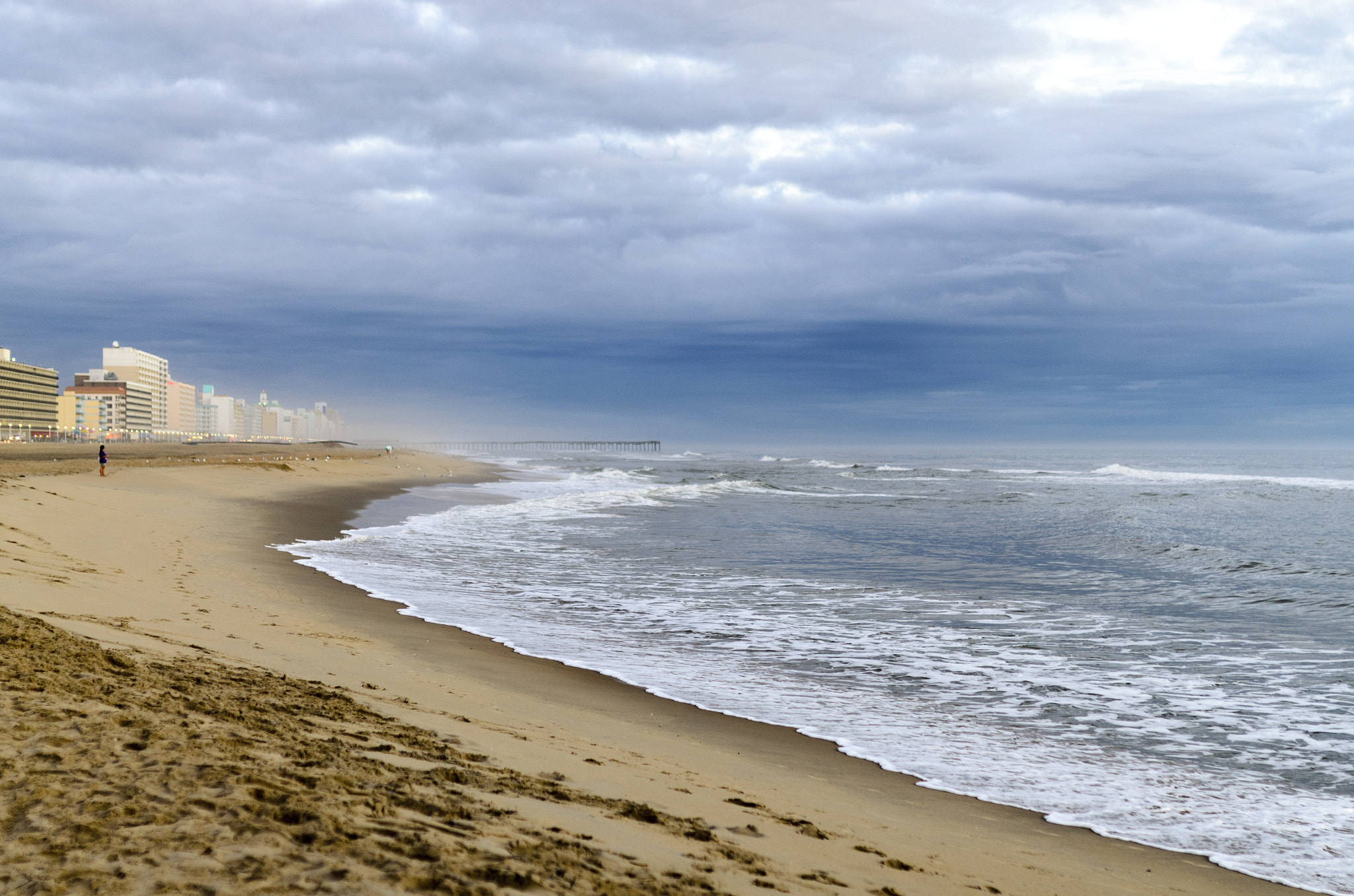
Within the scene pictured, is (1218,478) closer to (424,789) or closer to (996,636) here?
(996,636)

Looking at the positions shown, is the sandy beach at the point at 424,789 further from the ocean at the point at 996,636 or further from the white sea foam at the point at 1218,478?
the white sea foam at the point at 1218,478

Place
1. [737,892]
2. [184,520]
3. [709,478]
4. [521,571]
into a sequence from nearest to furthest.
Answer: [737,892]
[521,571]
[184,520]
[709,478]

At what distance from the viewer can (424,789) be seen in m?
4.11

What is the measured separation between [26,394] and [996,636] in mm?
210379

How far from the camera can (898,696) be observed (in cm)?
797

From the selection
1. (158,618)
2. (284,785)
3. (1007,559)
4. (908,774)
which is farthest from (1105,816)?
(1007,559)

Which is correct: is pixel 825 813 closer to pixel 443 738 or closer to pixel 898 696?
pixel 443 738

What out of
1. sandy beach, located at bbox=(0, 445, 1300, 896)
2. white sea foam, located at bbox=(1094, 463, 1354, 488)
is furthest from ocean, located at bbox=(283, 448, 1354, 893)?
white sea foam, located at bbox=(1094, 463, 1354, 488)

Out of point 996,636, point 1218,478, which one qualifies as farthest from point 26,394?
point 996,636

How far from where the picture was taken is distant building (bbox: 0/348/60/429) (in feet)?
532

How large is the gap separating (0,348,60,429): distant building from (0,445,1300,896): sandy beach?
198 metres

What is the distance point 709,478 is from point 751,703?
51.6 meters

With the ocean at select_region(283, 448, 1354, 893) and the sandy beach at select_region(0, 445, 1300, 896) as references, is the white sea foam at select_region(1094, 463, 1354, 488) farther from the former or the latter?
the sandy beach at select_region(0, 445, 1300, 896)

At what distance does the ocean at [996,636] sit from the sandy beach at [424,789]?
0.76 metres
